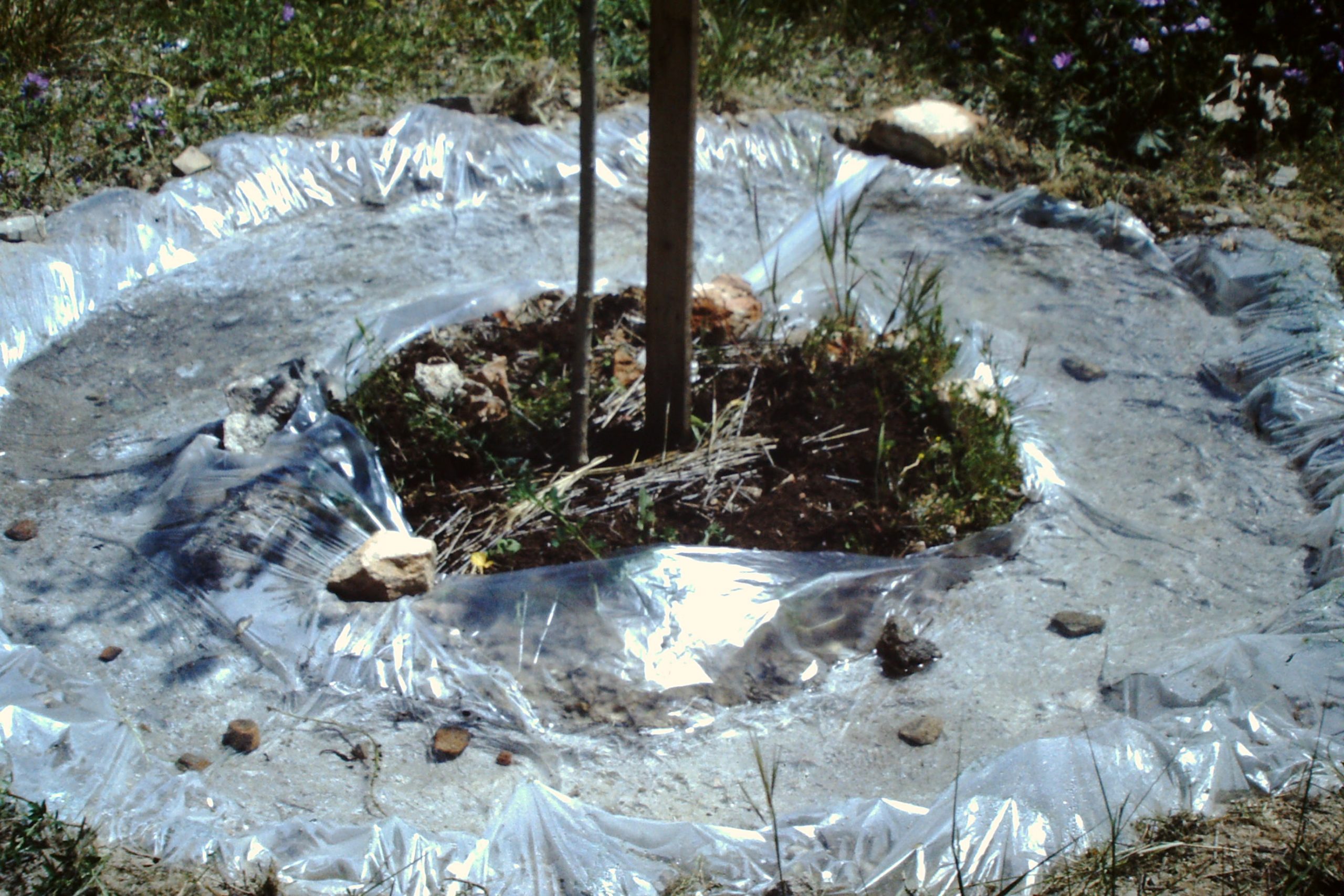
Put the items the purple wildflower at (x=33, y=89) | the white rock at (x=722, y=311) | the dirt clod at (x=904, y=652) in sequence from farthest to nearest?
the purple wildflower at (x=33, y=89) < the white rock at (x=722, y=311) < the dirt clod at (x=904, y=652)

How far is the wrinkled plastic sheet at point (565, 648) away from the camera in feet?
5.36

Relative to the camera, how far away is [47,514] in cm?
241

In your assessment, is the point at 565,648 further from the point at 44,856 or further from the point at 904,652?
the point at 44,856

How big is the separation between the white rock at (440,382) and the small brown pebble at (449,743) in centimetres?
96

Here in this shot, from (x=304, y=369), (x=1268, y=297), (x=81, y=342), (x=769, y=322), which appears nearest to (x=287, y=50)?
(x=81, y=342)

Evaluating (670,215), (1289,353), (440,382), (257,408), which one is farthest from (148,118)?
(1289,353)

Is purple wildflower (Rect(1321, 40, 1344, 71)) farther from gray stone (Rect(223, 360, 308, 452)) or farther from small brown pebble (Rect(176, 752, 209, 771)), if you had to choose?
small brown pebble (Rect(176, 752, 209, 771))

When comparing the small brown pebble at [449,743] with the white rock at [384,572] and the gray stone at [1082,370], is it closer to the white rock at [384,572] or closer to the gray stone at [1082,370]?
the white rock at [384,572]

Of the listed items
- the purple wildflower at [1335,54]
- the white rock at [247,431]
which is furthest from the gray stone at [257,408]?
the purple wildflower at [1335,54]

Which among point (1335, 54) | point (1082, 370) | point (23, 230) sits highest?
point (1335, 54)

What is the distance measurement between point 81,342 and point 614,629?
188cm

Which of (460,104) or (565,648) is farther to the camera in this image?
(460,104)

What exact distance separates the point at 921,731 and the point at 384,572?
1.14 meters

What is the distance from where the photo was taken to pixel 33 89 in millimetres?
3807
